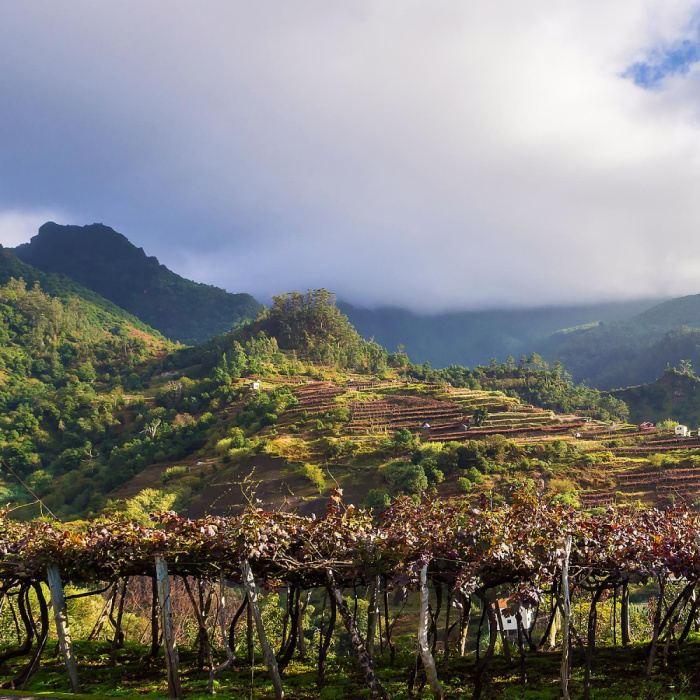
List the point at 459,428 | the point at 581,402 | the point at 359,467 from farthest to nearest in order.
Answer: the point at 581,402, the point at 459,428, the point at 359,467

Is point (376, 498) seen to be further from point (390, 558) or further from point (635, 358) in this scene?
point (635, 358)

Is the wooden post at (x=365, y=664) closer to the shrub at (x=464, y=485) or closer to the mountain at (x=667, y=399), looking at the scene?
the shrub at (x=464, y=485)

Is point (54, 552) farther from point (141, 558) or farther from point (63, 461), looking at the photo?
point (63, 461)

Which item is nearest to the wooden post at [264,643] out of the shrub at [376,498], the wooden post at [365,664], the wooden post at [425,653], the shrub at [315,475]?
the wooden post at [365,664]

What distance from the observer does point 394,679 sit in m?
7.88

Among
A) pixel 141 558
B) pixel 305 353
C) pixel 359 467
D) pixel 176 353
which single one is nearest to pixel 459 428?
pixel 359 467

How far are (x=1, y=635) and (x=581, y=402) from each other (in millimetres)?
75052

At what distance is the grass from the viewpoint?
22.7 ft

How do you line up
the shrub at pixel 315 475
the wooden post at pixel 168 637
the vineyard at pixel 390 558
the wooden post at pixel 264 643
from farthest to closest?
the shrub at pixel 315 475 → the wooden post at pixel 168 637 → the wooden post at pixel 264 643 → the vineyard at pixel 390 558

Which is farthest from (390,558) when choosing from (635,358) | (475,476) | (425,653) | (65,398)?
(635,358)

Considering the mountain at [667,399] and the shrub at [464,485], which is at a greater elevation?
the mountain at [667,399]

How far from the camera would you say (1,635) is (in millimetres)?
13578

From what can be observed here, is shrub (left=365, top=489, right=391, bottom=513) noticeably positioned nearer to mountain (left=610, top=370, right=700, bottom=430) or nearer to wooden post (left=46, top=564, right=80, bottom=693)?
wooden post (left=46, top=564, right=80, bottom=693)

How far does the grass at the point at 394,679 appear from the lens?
691 cm
